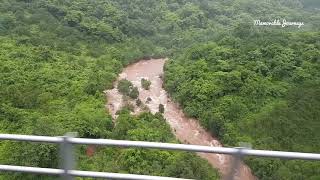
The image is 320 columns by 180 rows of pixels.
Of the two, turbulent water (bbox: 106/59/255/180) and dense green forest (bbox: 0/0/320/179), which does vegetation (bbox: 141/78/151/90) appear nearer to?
turbulent water (bbox: 106/59/255/180)

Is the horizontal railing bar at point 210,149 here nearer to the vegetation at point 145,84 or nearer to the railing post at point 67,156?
the railing post at point 67,156

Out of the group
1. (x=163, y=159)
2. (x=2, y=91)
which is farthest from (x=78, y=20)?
(x=163, y=159)

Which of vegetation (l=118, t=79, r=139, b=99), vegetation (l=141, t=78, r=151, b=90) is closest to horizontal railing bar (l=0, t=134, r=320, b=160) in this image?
vegetation (l=118, t=79, r=139, b=99)

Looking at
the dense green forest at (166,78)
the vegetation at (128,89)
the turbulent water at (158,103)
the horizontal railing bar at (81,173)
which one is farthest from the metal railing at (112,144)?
the vegetation at (128,89)

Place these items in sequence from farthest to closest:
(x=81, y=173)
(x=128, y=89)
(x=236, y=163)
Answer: (x=128, y=89) → (x=81, y=173) → (x=236, y=163)

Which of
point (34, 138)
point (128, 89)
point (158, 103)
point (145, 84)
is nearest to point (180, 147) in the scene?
point (34, 138)

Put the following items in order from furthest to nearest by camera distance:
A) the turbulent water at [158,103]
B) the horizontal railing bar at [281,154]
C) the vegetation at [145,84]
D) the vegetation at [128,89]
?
the vegetation at [145,84], the vegetation at [128,89], the turbulent water at [158,103], the horizontal railing bar at [281,154]

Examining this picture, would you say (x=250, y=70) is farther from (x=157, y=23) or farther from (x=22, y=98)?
(x=157, y=23)

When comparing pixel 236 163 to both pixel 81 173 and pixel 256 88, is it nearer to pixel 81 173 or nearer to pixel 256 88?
pixel 81 173
